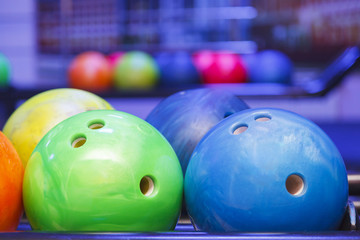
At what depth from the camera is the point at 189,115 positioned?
1.27 metres

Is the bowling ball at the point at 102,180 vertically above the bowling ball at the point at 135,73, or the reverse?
the bowling ball at the point at 102,180

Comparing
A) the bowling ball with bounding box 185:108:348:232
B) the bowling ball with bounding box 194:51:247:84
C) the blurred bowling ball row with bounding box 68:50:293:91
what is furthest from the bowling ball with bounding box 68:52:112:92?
the bowling ball with bounding box 185:108:348:232

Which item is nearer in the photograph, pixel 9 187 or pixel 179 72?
pixel 9 187

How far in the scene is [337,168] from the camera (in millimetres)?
943

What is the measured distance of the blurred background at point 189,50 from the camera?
3662mm

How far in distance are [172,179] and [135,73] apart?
8.81 ft

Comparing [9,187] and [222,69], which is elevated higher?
[9,187]

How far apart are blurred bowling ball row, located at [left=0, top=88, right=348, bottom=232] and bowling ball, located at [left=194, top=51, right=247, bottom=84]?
8.97 feet

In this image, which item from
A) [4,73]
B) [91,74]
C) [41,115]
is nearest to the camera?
[41,115]

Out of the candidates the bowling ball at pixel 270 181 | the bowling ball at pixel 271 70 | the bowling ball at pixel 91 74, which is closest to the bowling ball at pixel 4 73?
the bowling ball at pixel 91 74

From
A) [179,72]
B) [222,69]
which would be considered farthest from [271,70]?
[179,72]

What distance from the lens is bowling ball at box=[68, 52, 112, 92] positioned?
3668mm

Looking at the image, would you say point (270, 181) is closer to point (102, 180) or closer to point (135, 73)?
point (102, 180)

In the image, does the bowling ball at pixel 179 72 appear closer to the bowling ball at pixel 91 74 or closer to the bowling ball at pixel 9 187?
the bowling ball at pixel 91 74
